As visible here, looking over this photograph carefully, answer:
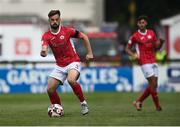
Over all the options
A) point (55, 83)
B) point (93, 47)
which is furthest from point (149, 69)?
point (93, 47)

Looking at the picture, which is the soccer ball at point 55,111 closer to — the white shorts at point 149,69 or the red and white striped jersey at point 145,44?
the white shorts at point 149,69

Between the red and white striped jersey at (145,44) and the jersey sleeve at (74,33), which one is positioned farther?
the red and white striped jersey at (145,44)

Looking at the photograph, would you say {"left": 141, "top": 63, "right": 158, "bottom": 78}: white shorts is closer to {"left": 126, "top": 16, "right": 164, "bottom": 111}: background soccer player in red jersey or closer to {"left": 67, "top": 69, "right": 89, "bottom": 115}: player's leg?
{"left": 126, "top": 16, "right": 164, "bottom": 111}: background soccer player in red jersey

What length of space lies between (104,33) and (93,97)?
53.8 feet

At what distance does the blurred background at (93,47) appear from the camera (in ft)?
109

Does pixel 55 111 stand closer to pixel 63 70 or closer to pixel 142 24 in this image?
pixel 63 70

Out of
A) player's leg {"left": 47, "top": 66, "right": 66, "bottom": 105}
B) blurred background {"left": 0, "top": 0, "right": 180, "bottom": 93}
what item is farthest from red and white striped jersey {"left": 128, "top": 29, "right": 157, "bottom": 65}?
player's leg {"left": 47, "top": 66, "right": 66, "bottom": 105}

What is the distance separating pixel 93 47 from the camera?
4403 cm

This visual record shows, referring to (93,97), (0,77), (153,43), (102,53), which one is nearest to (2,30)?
(102,53)

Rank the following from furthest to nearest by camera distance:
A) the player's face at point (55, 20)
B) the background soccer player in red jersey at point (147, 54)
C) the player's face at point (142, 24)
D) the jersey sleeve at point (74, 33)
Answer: the background soccer player in red jersey at point (147, 54) → the player's face at point (142, 24) → the jersey sleeve at point (74, 33) → the player's face at point (55, 20)

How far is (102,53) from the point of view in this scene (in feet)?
141

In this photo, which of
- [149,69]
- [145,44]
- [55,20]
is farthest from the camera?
[145,44]

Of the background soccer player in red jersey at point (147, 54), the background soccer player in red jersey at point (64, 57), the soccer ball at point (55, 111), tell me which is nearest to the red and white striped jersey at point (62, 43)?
the background soccer player in red jersey at point (64, 57)

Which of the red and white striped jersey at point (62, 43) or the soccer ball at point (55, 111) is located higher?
the red and white striped jersey at point (62, 43)
